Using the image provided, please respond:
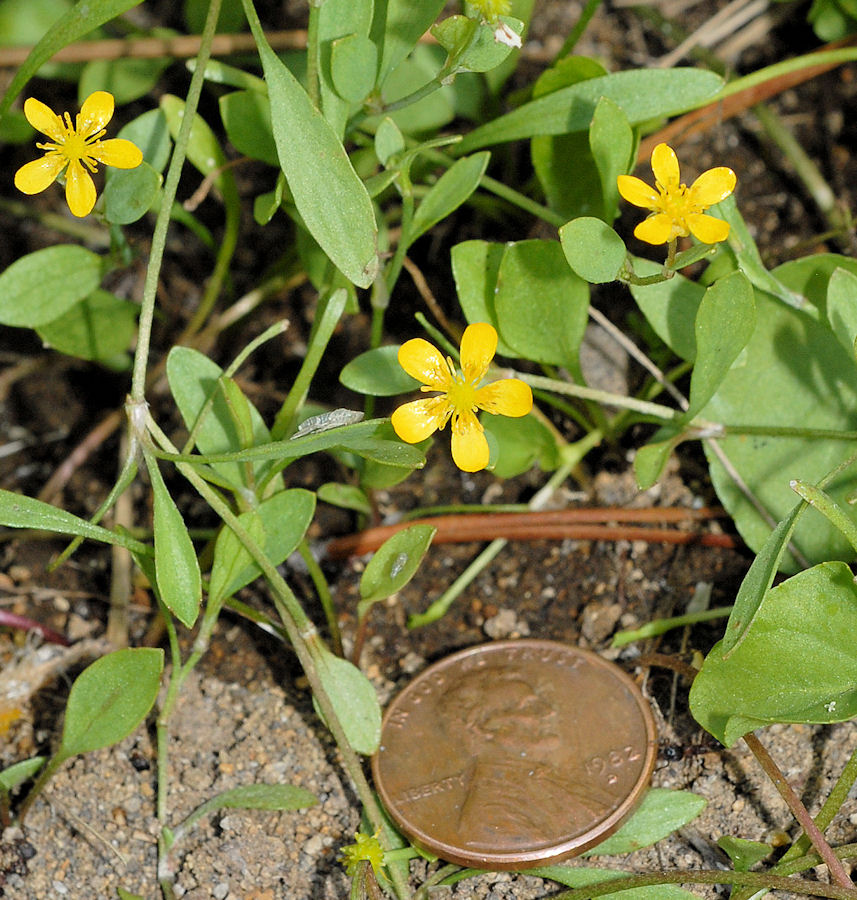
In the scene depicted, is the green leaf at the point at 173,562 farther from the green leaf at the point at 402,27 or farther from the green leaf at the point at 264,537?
the green leaf at the point at 402,27

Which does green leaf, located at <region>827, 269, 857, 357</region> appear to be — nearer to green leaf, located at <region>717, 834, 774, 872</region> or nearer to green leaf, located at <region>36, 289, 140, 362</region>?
green leaf, located at <region>717, 834, 774, 872</region>

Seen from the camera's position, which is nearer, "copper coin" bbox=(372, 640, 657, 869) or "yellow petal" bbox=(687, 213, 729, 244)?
"yellow petal" bbox=(687, 213, 729, 244)

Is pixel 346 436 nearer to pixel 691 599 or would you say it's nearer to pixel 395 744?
pixel 395 744

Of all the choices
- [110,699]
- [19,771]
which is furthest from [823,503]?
[19,771]

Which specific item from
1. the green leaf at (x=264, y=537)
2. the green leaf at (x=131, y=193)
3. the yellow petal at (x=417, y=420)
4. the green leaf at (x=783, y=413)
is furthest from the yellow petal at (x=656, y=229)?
the green leaf at (x=131, y=193)

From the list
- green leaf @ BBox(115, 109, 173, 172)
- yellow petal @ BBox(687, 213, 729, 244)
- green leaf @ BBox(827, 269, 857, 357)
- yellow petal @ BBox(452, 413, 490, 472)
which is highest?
green leaf @ BBox(115, 109, 173, 172)

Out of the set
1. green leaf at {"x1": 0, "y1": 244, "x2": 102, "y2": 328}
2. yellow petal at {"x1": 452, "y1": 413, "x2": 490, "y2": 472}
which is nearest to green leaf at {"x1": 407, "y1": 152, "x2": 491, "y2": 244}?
yellow petal at {"x1": 452, "y1": 413, "x2": 490, "y2": 472}

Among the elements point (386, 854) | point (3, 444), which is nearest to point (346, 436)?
point (386, 854)
